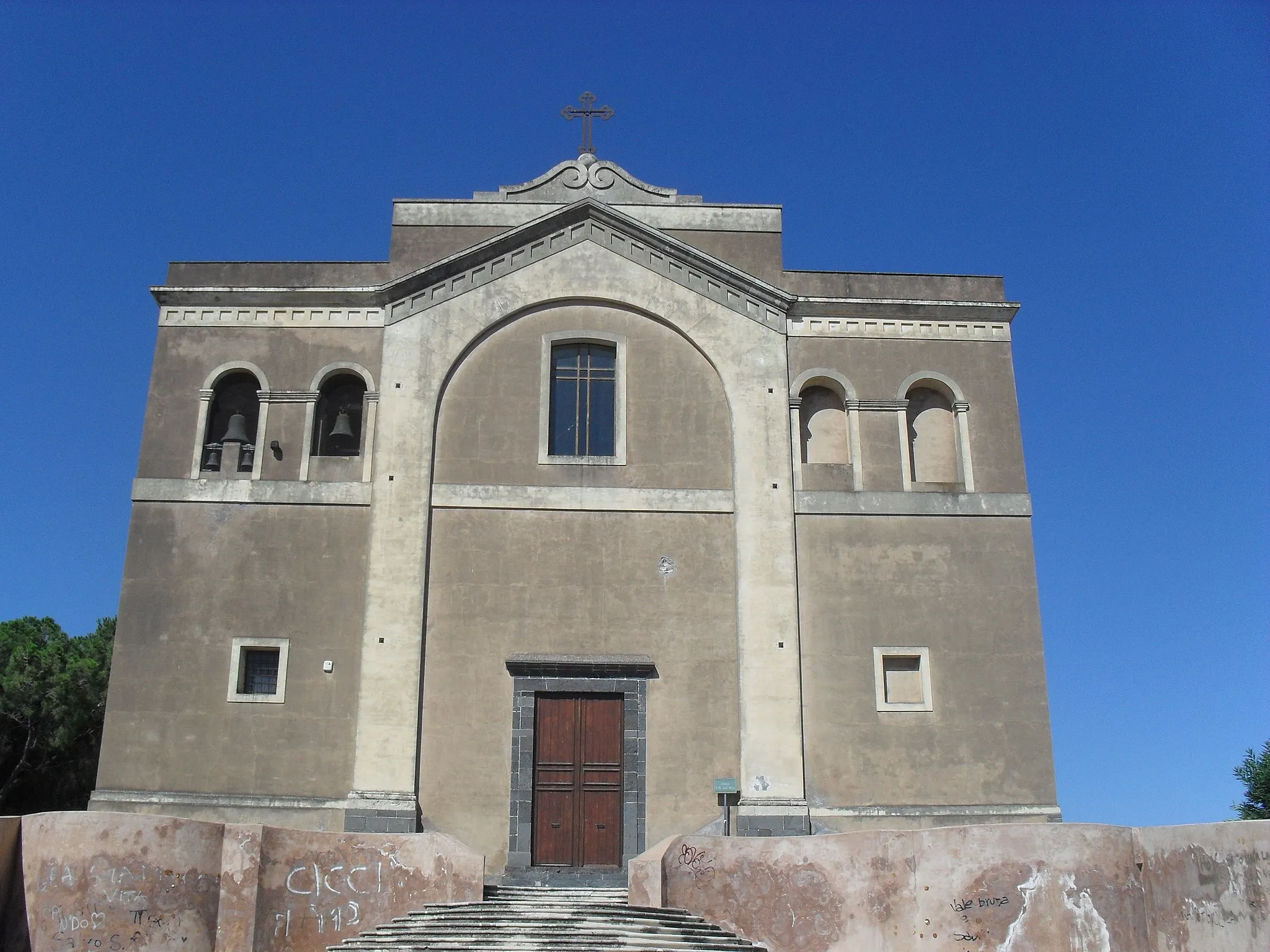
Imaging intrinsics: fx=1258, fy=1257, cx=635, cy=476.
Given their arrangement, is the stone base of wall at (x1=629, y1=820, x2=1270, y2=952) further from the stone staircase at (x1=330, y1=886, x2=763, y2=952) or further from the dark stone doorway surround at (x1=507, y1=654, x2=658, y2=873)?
the dark stone doorway surround at (x1=507, y1=654, x2=658, y2=873)

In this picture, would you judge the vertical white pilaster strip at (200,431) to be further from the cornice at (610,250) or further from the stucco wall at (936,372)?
the stucco wall at (936,372)

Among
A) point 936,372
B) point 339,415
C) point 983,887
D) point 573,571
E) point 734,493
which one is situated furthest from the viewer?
point 936,372

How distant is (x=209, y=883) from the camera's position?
14.7 metres

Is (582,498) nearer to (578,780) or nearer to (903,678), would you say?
(578,780)

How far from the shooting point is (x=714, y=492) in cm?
2009

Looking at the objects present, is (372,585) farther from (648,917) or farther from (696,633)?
(648,917)

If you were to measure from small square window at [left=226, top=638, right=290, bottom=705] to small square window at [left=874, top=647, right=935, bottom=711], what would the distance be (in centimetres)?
903

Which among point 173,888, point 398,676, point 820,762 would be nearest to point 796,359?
point 820,762

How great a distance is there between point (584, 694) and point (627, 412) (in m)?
4.65

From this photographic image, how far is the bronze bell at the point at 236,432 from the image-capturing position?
797 inches

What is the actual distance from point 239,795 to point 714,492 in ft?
27.9

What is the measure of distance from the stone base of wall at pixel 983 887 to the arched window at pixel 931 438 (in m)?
7.48

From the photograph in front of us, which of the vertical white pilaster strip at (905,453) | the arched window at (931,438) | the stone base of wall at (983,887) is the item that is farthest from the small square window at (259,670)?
the arched window at (931,438)

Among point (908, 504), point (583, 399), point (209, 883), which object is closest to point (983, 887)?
point (908, 504)
